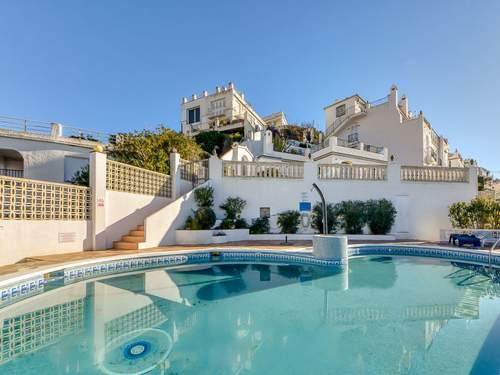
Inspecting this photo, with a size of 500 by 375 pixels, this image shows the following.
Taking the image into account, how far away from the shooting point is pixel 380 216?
1234 cm

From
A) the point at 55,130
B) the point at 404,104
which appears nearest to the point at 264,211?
the point at 55,130

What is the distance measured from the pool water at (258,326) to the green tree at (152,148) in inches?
268

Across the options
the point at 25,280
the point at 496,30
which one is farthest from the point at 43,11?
the point at 496,30

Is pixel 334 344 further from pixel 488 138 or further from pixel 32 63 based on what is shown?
pixel 488 138

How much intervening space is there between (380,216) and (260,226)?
5.87 metres

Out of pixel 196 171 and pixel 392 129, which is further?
pixel 392 129

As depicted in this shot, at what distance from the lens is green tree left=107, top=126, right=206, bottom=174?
1257 centimetres

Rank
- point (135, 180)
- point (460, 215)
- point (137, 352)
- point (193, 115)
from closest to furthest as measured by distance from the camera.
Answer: point (137, 352) → point (135, 180) → point (460, 215) → point (193, 115)

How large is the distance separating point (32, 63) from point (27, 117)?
132 inches

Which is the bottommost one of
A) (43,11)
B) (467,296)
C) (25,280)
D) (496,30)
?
(467,296)

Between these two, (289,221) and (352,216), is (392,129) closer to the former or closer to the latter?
(352,216)

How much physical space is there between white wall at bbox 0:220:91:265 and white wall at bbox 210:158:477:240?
231 inches

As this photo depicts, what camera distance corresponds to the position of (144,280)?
6.84 metres

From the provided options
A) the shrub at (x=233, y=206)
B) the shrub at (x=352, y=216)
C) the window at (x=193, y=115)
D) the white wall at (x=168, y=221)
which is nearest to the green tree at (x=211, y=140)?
A: the window at (x=193, y=115)
